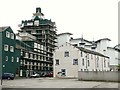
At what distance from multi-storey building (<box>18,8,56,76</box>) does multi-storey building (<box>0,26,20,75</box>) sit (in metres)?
6.68

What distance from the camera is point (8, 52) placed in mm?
70812

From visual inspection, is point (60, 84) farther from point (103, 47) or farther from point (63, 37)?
point (63, 37)

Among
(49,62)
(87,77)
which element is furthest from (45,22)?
(87,77)

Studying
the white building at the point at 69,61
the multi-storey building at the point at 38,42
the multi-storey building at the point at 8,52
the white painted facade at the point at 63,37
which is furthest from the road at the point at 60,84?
the white painted facade at the point at 63,37

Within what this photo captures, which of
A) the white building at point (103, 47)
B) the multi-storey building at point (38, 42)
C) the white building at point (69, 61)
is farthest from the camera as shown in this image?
the white building at point (103, 47)

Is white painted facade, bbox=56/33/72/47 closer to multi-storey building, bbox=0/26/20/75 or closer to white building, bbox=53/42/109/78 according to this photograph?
multi-storey building, bbox=0/26/20/75

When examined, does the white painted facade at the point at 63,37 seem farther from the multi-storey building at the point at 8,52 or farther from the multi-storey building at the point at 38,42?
the multi-storey building at the point at 8,52

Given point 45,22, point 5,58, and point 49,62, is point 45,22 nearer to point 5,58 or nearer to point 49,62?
point 49,62

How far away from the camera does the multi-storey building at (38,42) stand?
88906 mm

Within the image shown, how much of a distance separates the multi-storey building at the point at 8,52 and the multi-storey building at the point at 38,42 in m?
6.68

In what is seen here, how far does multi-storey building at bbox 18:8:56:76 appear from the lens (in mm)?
88906

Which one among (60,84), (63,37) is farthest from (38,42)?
(60,84)

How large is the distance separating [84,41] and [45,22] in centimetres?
2069

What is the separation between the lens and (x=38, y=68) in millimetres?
94000
